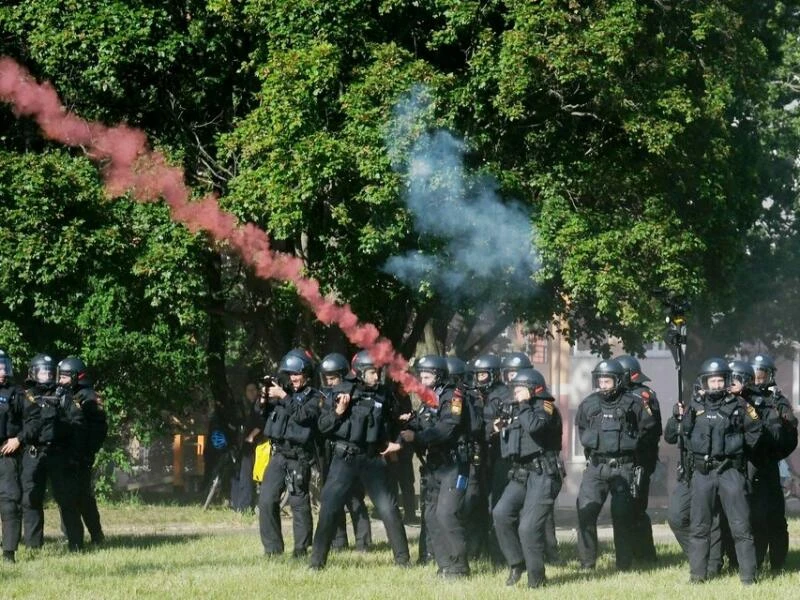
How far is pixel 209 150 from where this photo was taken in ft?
80.4

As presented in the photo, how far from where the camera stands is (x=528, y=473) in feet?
48.1

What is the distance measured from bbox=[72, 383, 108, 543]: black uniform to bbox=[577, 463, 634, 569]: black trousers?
17.9 ft

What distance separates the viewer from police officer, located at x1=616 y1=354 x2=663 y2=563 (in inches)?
614

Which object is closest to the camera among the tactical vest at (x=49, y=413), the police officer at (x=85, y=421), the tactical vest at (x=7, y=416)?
the tactical vest at (x=7, y=416)

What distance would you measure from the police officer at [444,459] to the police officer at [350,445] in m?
0.46

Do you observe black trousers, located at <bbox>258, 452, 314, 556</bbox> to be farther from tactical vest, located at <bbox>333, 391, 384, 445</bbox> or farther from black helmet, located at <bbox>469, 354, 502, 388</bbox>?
black helmet, located at <bbox>469, 354, 502, 388</bbox>

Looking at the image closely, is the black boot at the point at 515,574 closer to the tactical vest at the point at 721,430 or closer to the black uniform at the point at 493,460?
the black uniform at the point at 493,460

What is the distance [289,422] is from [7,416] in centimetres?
282

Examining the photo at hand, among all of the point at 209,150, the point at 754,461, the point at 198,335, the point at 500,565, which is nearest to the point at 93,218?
the point at 209,150

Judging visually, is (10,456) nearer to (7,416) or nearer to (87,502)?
(7,416)

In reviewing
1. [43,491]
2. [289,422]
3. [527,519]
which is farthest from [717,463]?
[43,491]

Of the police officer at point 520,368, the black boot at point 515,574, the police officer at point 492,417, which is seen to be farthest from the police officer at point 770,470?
the police officer at point 492,417

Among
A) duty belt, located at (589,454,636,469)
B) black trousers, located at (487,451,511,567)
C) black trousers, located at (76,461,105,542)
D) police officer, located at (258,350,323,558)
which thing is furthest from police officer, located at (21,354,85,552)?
duty belt, located at (589,454,636,469)

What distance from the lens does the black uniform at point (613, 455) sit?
50.4 ft
